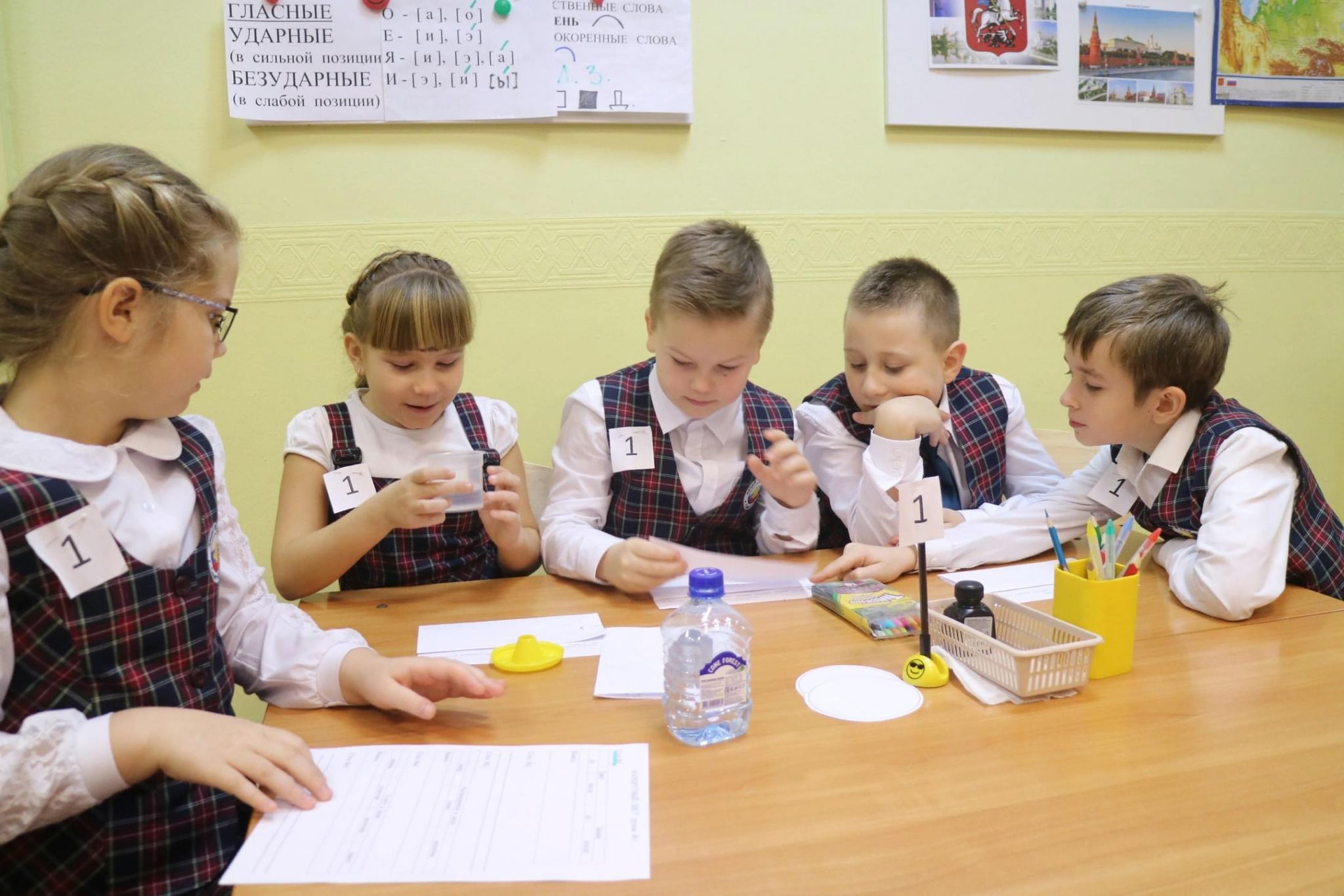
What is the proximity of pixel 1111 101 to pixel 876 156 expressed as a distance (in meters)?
0.74

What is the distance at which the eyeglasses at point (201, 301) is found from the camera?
3.03ft

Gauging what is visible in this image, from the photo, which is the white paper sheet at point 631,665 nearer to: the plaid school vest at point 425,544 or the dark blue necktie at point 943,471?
the plaid school vest at point 425,544

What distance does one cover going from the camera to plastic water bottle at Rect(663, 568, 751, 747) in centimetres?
87

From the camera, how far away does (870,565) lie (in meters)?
1.42

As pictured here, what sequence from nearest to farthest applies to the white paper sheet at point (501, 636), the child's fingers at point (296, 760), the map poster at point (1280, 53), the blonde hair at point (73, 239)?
1. the child's fingers at point (296, 760)
2. the blonde hair at point (73, 239)
3. the white paper sheet at point (501, 636)
4. the map poster at point (1280, 53)

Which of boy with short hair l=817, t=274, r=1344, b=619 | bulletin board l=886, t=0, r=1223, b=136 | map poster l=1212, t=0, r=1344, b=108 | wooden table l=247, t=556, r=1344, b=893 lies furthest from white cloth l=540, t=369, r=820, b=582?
map poster l=1212, t=0, r=1344, b=108

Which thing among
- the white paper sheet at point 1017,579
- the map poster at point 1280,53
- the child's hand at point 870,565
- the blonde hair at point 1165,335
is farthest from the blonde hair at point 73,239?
the map poster at point 1280,53

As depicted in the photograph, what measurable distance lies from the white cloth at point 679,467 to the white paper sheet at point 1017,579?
30cm

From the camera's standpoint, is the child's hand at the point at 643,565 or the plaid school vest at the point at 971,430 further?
the plaid school vest at the point at 971,430

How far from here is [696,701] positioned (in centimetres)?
87

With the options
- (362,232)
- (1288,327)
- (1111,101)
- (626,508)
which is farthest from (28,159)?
(1288,327)

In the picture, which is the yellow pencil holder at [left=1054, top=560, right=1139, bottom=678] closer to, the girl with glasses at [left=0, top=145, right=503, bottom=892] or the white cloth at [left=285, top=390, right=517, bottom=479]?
the girl with glasses at [left=0, top=145, right=503, bottom=892]

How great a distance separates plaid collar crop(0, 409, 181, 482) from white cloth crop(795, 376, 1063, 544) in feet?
3.79

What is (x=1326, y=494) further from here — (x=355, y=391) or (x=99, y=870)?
(x=99, y=870)
